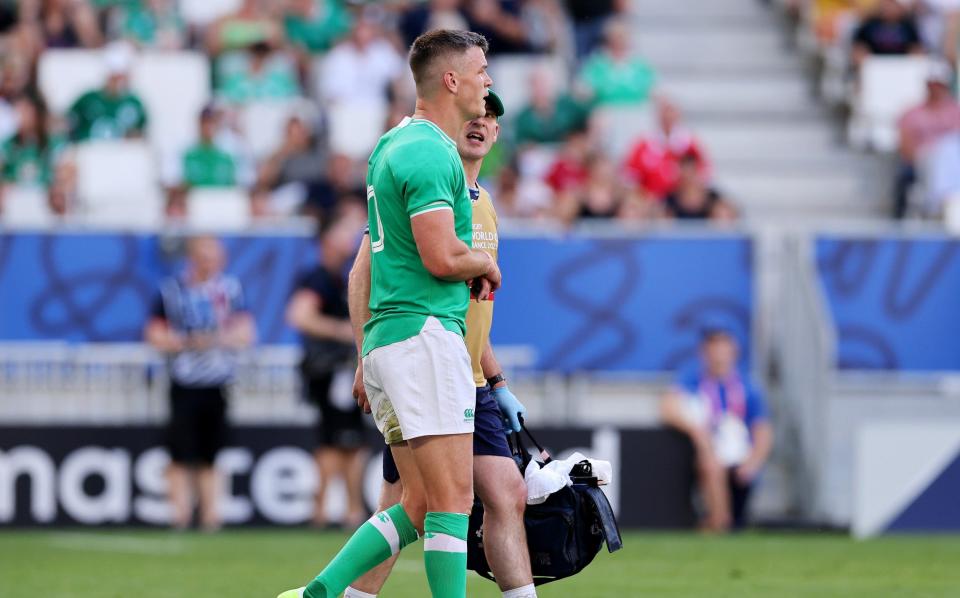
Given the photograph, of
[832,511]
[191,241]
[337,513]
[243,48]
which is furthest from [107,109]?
[832,511]

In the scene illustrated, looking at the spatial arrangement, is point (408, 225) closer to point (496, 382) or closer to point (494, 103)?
point (494, 103)

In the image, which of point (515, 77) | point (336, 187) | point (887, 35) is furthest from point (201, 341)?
point (887, 35)

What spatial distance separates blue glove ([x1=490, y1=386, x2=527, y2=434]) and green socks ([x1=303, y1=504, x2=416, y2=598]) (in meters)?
0.71

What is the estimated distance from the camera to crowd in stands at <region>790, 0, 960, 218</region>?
17516 millimetres

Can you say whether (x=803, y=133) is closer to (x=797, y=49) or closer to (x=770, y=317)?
(x=797, y=49)

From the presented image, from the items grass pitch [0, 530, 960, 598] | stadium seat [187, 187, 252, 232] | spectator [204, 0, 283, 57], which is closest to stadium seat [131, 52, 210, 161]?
spectator [204, 0, 283, 57]

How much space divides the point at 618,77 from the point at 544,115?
1218 mm

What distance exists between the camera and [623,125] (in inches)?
731

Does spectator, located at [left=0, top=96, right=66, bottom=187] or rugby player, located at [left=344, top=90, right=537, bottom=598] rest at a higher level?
spectator, located at [left=0, top=96, right=66, bottom=187]

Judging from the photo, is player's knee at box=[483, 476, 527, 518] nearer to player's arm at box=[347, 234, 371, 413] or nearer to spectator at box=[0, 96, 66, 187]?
player's arm at box=[347, 234, 371, 413]

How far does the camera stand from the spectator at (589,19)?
20.4m

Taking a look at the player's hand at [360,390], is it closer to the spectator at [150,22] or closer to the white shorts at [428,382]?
the white shorts at [428,382]

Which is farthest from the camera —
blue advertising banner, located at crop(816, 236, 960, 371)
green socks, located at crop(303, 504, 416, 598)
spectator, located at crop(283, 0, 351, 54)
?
spectator, located at crop(283, 0, 351, 54)

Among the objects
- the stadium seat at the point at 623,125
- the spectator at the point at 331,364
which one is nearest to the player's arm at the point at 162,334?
the spectator at the point at 331,364
